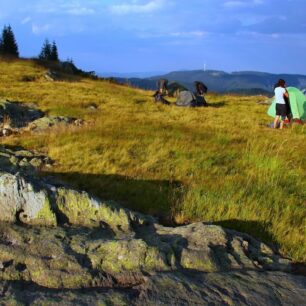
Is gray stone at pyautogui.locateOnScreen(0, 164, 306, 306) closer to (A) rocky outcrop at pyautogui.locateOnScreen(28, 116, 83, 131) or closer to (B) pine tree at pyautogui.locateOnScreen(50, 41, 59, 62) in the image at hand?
(A) rocky outcrop at pyautogui.locateOnScreen(28, 116, 83, 131)

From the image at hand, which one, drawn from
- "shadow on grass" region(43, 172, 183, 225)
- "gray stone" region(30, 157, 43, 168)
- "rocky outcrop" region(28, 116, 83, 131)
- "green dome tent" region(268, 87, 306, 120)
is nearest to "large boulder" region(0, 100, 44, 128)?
"rocky outcrop" region(28, 116, 83, 131)

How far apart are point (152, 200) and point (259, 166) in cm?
360

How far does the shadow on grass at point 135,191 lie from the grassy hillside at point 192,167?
0.02 meters

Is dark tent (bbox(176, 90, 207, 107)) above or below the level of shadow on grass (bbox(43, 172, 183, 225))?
above

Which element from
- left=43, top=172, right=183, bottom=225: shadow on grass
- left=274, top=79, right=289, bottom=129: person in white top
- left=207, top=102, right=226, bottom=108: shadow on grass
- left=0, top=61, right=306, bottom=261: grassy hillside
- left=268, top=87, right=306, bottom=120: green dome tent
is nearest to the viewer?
left=0, top=61, right=306, bottom=261: grassy hillside

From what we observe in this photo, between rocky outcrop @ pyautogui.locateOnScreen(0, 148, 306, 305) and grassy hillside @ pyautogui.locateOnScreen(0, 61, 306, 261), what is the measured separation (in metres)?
1.70

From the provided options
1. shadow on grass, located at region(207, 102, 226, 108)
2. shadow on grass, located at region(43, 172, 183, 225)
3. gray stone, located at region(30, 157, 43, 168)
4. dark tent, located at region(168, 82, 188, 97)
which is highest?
dark tent, located at region(168, 82, 188, 97)

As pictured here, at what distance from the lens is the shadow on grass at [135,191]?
8148 mm

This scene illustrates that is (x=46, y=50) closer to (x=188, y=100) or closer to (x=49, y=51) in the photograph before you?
(x=49, y=51)

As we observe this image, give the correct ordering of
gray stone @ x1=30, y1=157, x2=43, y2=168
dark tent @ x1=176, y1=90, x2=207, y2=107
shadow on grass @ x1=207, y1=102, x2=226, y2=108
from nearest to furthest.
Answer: gray stone @ x1=30, y1=157, x2=43, y2=168, dark tent @ x1=176, y1=90, x2=207, y2=107, shadow on grass @ x1=207, y1=102, x2=226, y2=108

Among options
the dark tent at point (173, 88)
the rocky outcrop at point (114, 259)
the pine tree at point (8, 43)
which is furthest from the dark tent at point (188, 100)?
the pine tree at point (8, 43)

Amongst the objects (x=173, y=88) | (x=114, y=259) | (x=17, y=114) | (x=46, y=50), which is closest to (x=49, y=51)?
(x=46, y=50)

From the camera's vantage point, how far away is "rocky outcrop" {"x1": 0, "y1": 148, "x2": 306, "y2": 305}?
4.41 m

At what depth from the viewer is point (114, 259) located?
16.1ft
